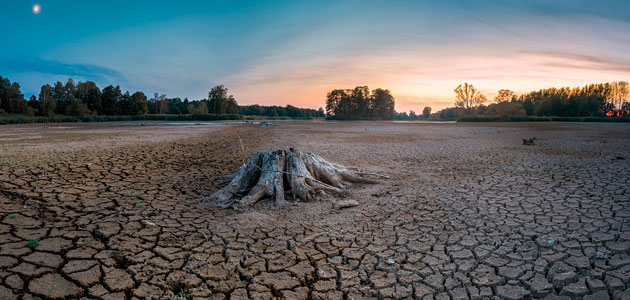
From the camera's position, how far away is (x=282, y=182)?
19.0 feet

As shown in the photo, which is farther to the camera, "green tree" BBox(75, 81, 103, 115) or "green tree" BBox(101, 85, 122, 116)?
"green tree" BBox(101, 85, 122, 116)

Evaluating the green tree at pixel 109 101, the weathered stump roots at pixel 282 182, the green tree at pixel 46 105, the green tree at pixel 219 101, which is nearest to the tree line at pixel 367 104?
the green tree at pixel 219 101

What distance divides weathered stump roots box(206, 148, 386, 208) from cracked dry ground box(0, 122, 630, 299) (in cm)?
31

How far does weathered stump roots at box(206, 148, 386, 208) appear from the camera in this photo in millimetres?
5410

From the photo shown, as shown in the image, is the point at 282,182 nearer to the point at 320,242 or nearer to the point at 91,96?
the point at 320,242

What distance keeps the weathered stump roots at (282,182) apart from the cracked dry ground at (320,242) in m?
0.31

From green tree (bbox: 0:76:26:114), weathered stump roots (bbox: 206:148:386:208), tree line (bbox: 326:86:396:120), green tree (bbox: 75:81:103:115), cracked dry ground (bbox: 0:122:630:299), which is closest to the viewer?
cracked dry ground (bbox: 0:122:630:299)

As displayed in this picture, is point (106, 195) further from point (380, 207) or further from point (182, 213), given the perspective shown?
point (380, 207)

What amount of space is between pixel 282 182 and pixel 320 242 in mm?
2171

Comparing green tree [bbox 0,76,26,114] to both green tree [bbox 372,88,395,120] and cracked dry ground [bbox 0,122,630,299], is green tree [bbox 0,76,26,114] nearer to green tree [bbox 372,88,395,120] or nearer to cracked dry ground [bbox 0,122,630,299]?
cracked dry ground [bbox 0,122,630,299]

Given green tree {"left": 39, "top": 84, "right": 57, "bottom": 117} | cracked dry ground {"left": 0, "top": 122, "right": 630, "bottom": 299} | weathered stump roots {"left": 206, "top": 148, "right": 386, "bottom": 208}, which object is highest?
green tree {"left": 39, "top": 84, "right": 57, "bottom": 117}

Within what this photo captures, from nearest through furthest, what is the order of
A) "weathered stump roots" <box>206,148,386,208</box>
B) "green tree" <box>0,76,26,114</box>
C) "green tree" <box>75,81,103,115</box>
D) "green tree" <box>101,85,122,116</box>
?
"weathered stump roots" <box>206,148,386,208</box>, "green tree" <box>0,76,26,114</box>, "green tree" <box>75,81,103,115</box>, "green tree" <box>101,85,122,116</box>

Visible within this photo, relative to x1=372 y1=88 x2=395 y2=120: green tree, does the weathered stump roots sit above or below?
below

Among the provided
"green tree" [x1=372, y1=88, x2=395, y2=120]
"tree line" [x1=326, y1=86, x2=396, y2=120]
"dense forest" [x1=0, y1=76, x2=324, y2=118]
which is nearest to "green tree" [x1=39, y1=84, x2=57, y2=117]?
"dense forest" [x1=0, y1=76, x2=324, y2=118]
